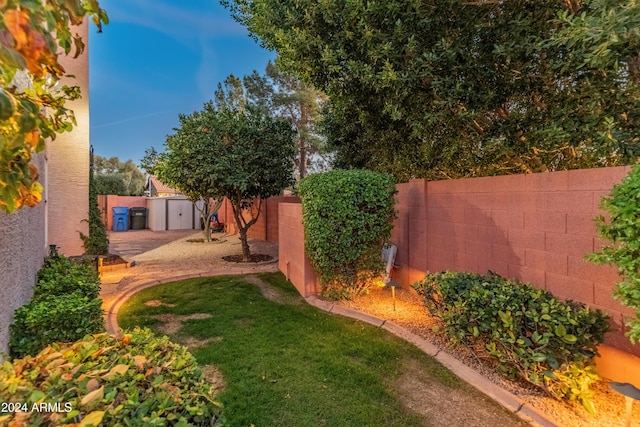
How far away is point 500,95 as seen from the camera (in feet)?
15.5

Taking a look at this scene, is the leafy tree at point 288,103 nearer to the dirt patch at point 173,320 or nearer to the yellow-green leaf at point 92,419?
the dirt patch at point 173,320

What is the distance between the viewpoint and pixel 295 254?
20.3 feet

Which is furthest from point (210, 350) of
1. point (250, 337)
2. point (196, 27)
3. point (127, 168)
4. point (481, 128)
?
point (196, 27)

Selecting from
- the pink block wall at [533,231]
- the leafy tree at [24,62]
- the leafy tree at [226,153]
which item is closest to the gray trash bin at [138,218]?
the leafy tree at [226,153]

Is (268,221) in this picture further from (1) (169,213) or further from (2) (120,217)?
(2) (120,217)

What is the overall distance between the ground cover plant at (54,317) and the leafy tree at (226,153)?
450 centimetres

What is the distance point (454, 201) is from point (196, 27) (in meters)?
41.3

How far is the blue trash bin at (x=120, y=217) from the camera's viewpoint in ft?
57.6

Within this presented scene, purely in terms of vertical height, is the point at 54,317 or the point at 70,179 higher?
the point at 70,179

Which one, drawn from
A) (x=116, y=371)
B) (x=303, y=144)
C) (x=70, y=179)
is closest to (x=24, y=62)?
(x=116, y=371)

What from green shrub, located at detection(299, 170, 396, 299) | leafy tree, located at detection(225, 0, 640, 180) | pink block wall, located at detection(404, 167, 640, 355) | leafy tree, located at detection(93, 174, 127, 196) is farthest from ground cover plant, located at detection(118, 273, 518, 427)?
leafy tree, located at detection(93, 174, 127, 196)

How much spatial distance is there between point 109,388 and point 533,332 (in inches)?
121

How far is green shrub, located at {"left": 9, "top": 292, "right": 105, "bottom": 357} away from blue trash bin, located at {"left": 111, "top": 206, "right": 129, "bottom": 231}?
16.7 metres

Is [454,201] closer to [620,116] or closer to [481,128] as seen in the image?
[481,128]
